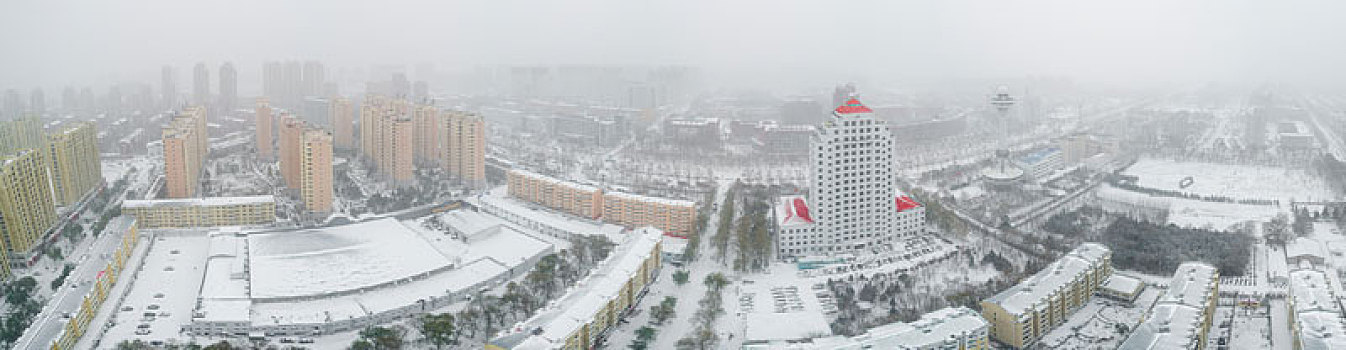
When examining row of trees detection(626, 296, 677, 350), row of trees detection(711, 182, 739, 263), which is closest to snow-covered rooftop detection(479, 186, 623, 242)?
row of trees detection(711, 182, 739, 263)

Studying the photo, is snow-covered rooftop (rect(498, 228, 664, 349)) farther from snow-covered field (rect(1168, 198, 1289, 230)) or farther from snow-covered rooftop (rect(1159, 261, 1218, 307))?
snow-covered field (rect(1168, 198, 1289, 230))

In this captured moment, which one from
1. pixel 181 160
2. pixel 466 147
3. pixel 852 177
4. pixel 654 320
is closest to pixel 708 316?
pixel 654 320

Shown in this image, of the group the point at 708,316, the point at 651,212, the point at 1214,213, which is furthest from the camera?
the point at 1214,213

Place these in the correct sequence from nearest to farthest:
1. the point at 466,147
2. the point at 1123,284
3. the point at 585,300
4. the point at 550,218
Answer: the point at 585,300 → the point at 1123,284 → the point at 550,218 → the point at 466,147

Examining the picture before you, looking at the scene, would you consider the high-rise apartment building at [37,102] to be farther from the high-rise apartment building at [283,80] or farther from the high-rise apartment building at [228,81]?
the high-rise apartment building at [283,80]

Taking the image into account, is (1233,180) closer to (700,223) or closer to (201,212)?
→ (700,223)

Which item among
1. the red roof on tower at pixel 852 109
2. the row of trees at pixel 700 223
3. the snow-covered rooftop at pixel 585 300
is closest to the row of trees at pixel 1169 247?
the red roof on tower at pixel 852 109
